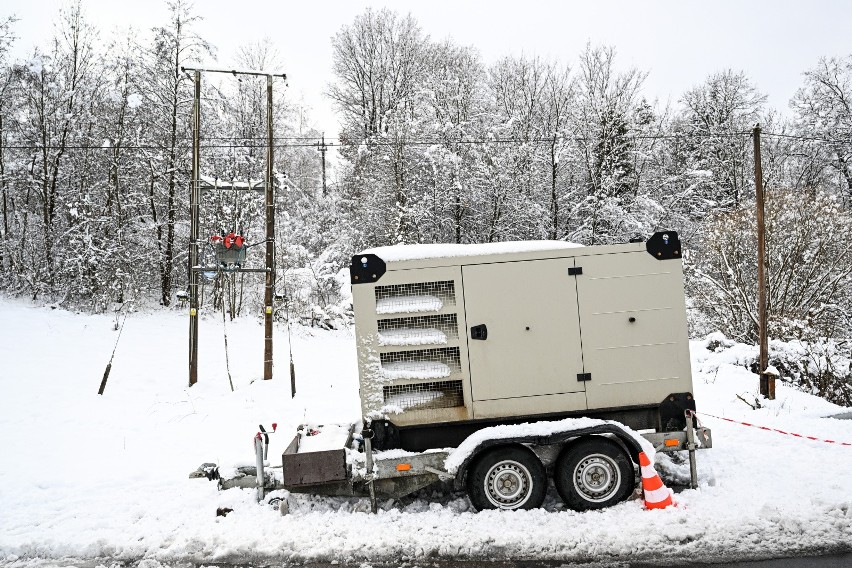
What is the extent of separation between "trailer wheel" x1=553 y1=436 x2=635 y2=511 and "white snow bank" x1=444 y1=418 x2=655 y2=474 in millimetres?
192

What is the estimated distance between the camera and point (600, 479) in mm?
5512

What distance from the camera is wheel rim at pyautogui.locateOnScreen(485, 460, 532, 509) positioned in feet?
17.9

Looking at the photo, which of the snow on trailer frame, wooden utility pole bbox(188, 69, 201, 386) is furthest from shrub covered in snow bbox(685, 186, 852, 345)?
wooden utility pole bbox(188, 69, 201, 386)

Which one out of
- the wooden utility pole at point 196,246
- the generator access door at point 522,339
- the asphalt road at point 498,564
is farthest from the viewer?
the wooden utility pole at point 196,246

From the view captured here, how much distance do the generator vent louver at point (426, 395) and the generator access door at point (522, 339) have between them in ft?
0.77

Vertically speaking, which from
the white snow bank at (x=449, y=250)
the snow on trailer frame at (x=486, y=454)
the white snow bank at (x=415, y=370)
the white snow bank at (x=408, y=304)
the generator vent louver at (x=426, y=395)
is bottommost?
the snow on trailer frame at (x=486, y=454)

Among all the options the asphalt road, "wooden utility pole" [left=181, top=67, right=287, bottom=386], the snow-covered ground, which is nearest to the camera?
the asphalt road

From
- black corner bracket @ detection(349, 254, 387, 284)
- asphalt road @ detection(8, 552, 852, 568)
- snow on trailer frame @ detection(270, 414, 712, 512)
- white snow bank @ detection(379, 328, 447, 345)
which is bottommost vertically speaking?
asphalt road @ detection(8, 552, 852, 568)

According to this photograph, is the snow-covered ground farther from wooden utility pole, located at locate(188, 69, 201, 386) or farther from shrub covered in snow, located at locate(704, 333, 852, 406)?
shrub covered in snow, located at locate(704, 333, 852, 406)

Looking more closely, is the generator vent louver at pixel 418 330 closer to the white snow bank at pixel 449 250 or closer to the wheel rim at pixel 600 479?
the white snow bank at pixel 449 250

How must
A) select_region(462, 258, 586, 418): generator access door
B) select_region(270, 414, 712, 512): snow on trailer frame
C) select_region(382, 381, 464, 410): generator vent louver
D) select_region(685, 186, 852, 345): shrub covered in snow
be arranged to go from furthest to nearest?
select_region(685, 186, 852, 345): shrub covered in snow < select_region(382, 381, 464, 410): generator vent louver < select_region(462, 258, 586, 418): generator access door < select_region(270, 414, 712, 512): snow on trailer frame

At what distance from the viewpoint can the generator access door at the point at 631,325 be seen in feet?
18.9

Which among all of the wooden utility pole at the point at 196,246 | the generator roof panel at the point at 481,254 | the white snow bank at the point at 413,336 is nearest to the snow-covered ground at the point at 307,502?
the wooden utility pole at the point at 196,246

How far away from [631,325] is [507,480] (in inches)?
80.6
